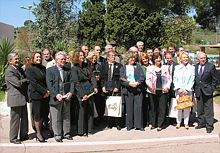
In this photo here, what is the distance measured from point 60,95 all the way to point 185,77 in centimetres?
278

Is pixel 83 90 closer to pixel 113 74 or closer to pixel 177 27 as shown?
pixel 113 74

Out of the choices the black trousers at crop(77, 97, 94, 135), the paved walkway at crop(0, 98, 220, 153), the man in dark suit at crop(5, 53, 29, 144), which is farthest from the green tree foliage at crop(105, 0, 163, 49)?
the man in dark suit at crop(5, 53, 29, 144)

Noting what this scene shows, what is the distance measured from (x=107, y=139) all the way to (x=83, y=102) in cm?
88

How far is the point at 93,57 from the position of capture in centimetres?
865

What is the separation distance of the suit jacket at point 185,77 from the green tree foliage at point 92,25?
78.9 ft

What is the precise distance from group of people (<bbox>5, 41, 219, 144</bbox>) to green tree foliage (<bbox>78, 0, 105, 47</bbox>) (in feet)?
77.5

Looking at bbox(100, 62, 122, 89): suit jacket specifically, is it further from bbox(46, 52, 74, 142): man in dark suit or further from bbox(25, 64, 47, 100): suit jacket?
bbox(25, 64, 47, 100): suit jacket

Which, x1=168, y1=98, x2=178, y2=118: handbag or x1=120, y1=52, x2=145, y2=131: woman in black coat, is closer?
x1=120, y1=52, x2=145, y2=131: woman in black coat

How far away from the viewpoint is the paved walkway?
23.6 feet

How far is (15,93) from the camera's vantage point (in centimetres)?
733

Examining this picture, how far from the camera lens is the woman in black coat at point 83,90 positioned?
8.04m

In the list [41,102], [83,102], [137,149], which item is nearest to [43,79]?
[41,102]

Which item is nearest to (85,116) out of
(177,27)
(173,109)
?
(173,109)

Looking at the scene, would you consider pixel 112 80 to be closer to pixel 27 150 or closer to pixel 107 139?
pixel 107 139
